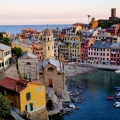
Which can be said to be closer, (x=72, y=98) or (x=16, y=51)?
(x=72, y=98)

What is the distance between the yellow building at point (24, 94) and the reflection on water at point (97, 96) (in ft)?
19.3

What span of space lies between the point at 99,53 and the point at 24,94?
55.8 m

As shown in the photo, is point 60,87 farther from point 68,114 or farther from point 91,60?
point 91,60

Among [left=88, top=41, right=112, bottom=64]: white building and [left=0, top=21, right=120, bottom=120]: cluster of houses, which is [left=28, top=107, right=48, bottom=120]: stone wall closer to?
[left=0, top=21, right=120, bottom=120]: cluster of houses

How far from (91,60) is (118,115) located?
46.9 m

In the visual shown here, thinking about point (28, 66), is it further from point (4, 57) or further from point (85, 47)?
point (85, 47)

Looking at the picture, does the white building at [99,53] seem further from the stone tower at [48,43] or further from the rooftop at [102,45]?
the stone tower at [48,43]

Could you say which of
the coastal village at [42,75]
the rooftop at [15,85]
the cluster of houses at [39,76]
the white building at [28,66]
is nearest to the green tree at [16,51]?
the coastal village at [42,75]

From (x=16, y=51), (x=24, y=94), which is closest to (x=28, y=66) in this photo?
A: (x=16, y=51)

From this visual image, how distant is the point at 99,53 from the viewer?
276ft

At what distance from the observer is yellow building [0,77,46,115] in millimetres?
32084

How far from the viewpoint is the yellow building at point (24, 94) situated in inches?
1263

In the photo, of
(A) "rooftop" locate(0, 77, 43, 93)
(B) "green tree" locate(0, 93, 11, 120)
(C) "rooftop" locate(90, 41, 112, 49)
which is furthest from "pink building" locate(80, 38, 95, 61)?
(B) "green tree" locate(0, 93, 11, 120)

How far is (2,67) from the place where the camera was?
40.8m
